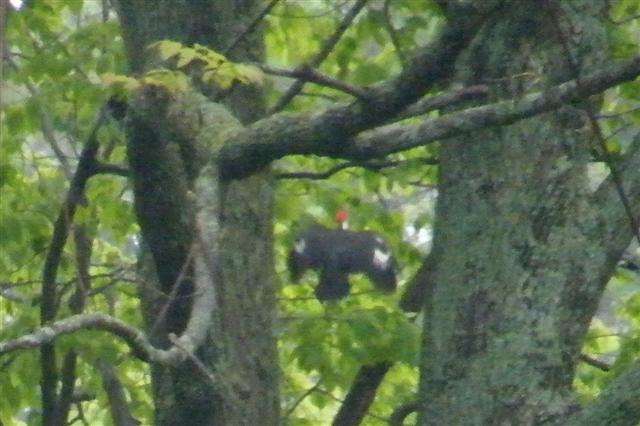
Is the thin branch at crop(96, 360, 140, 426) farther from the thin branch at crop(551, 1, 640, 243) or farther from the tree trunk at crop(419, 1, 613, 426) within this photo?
the thin branch at crop(551, 1, 640, 243)

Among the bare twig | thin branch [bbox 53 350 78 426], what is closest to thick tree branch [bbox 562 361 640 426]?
the bare twig

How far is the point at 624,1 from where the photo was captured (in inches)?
216

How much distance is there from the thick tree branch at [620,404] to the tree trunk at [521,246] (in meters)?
0.44

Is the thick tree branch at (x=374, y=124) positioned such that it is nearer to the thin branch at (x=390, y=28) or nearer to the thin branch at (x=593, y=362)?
the thin branch at (x=390, y=28)

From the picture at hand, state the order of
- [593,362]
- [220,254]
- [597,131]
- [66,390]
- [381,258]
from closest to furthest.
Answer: [597,131] → [220,254] → [593,362] → [66,390] → [381,258]

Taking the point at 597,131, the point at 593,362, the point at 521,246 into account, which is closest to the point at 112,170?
the point at 521,246

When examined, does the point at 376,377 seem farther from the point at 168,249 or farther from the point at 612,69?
the point at 612,69

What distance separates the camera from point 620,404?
136 inches

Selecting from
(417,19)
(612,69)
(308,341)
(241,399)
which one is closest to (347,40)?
(417,19)

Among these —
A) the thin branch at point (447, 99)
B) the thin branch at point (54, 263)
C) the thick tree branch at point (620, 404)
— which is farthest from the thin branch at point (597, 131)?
the thin branch at point (54, 263)

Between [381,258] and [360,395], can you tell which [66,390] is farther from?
[381,258]

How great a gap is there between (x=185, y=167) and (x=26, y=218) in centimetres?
269

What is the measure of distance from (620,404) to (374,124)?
915mm

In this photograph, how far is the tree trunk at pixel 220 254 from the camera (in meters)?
3.95
